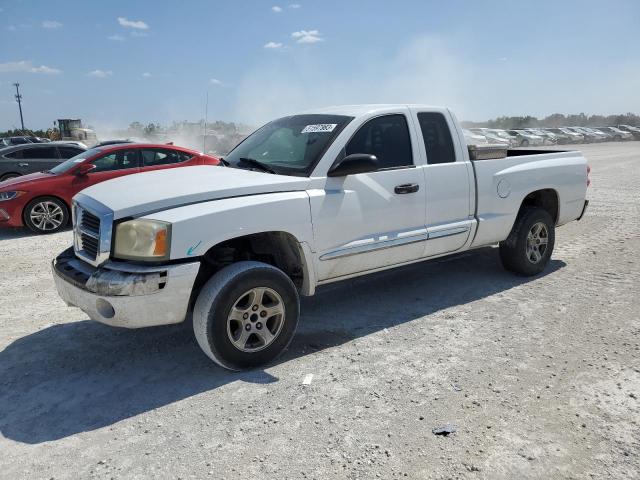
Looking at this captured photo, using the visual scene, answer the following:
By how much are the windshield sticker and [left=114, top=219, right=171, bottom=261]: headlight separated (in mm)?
1677

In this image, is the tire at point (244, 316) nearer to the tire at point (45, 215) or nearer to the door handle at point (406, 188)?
the door handle at point (406, 188)

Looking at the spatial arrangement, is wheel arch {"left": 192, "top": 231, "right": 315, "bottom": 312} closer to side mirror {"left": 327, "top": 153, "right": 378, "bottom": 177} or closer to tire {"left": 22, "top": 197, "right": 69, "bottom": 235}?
side mirror {"left": 327, "top": 153, "right": 378, "bottom": 177}

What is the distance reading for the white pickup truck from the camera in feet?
11.2

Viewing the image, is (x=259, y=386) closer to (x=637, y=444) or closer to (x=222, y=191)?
(x=222, y=191)

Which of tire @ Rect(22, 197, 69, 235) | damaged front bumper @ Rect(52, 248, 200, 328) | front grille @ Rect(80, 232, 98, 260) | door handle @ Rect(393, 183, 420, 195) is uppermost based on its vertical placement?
door handle @ Rect(393, 183, 420, 195)

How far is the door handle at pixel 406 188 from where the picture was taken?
4.43m

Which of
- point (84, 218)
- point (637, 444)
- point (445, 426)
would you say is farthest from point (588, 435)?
point (84, 218)

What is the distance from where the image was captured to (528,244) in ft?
18.8

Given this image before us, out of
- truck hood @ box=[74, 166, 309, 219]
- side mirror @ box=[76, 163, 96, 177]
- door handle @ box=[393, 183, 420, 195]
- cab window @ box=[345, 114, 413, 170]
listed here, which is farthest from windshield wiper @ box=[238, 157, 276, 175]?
side mirror @ box=[76, 163, 96, 177]

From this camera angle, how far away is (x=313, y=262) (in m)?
4.00

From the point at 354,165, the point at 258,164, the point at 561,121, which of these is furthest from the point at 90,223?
the point at 561,121

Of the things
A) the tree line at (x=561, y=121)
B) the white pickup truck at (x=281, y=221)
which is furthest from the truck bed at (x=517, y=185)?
the tree line at (x=561, y=121)

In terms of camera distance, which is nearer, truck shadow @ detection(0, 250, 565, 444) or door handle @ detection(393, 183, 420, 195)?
truck shadow @ detection(0, 250, 565, 444)

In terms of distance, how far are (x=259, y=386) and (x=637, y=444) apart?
7.29ft
